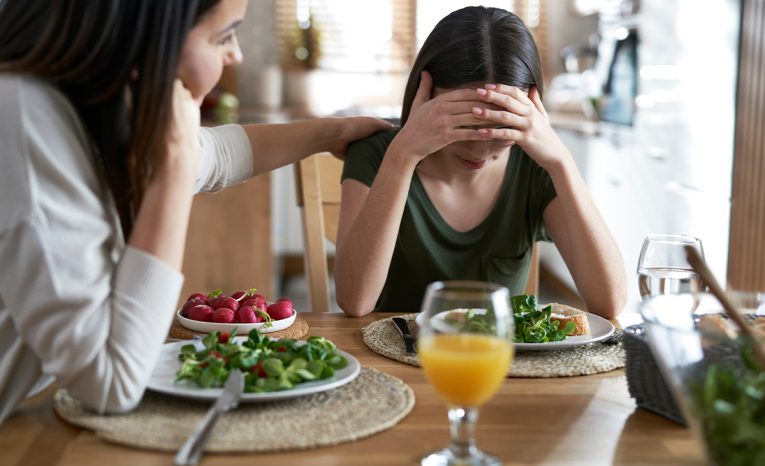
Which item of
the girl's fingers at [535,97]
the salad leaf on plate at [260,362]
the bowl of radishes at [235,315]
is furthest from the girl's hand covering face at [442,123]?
the salad leaf on plate at [260,362]

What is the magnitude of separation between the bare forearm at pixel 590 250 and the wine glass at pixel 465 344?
734 millimetres

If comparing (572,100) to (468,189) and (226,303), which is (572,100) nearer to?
(468,189)

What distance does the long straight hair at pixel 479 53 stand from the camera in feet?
4.97

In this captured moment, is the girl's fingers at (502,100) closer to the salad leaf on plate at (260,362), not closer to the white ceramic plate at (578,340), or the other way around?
the white ceramic plate at (578,340)

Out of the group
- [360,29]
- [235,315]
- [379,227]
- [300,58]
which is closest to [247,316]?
[235,315]

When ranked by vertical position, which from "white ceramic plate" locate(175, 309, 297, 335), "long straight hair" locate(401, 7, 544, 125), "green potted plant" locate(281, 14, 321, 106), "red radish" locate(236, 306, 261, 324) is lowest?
"white ceramic plate" locate(175, 309, 297, 335)

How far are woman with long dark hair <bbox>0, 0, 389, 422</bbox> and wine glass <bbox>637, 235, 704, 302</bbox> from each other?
59cm

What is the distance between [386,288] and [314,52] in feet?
12.5

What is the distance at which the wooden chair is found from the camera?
5.79 ft

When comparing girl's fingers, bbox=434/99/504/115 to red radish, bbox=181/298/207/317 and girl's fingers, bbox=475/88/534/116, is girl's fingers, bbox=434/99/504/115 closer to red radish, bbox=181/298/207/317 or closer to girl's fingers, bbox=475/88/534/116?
girl's fingers, bbox=475/88/534/116

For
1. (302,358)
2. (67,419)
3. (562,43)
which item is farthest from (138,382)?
(562,43)

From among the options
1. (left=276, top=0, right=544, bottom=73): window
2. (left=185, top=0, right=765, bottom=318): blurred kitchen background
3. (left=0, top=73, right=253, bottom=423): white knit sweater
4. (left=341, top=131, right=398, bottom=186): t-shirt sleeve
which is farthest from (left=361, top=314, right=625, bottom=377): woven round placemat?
(left=276, top=0, right=544, bottom=73): window

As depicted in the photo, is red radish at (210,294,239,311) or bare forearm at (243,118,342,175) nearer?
red radish at (210,294,239,311)

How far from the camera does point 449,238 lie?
1.70 meters
